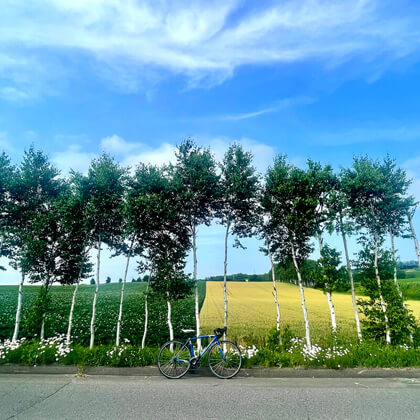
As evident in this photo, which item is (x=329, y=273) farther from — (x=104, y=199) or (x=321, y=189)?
(x=104, y=199)

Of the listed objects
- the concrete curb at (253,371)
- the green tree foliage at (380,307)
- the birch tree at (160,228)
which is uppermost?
the birch tree at (160,228)

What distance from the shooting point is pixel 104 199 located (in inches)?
549

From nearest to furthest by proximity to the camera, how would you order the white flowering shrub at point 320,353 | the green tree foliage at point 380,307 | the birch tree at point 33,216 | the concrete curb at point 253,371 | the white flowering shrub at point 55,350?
the concrete curb at point 253,371, the white flowering shrub at point 320,353, the white flowering shrub at point 55,350, the green tree foliage at point 380,307, the birch tree at point 33,216

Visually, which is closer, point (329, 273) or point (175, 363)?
point (175, 363)

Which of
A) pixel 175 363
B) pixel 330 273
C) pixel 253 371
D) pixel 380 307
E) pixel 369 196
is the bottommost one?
pixel 253 371

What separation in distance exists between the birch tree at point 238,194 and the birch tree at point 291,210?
83 centimetres

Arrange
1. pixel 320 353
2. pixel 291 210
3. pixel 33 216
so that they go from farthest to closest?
pixel 33 216, pixel 291 210, pixel 320 353

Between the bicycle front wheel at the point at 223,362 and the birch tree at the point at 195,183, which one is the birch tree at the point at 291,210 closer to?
the birch tree at the point at 195,183

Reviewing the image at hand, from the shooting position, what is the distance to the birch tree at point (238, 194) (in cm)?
1427

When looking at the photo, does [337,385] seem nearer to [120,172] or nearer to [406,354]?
[406,354]

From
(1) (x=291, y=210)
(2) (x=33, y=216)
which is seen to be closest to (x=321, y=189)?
(1) (x=291, y=210)

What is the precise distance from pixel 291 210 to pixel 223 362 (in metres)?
7.74

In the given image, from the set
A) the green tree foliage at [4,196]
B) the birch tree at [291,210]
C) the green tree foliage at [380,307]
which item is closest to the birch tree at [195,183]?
the birch tree at [291,210]

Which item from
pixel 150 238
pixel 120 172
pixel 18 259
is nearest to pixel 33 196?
pixel 18 259
